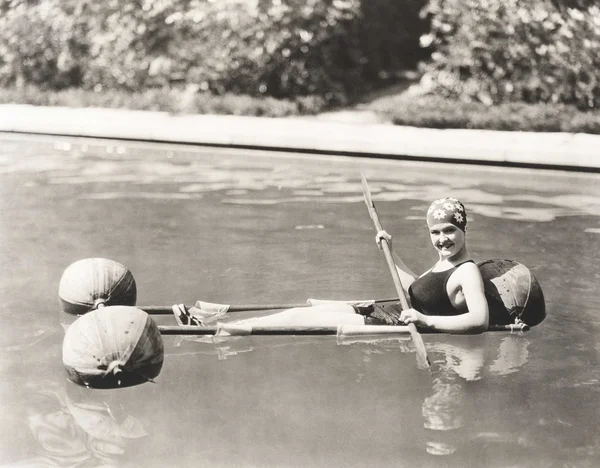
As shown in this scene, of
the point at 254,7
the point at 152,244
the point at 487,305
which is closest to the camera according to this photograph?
the point at 487,305

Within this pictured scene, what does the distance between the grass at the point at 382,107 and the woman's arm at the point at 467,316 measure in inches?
333

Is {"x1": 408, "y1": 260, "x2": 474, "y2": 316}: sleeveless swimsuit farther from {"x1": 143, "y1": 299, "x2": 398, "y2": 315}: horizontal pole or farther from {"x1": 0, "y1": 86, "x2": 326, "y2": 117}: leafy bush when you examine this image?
{"x1": 0, "y1": 86, "x2": 326, "y2": 117}: leafy bush

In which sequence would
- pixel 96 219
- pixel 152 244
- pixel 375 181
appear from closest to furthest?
pixel 152 244 → pixel 96 219 → pixel 375 181

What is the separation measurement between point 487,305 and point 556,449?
146 cm

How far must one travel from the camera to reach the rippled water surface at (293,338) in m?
4.93

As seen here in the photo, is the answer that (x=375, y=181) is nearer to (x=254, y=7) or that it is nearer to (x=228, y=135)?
(x=228, y=135)

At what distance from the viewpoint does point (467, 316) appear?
598 centimetres

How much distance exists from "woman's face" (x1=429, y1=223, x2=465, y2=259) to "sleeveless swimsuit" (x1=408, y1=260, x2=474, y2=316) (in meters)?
0.11

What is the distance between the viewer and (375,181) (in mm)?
11766

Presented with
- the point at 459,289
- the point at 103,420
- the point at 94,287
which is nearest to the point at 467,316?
the point at 459,289

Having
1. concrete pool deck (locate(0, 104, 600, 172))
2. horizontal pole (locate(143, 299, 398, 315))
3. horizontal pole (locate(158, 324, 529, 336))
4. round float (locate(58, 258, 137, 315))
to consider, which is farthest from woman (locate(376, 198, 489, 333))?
concrete pool deck (locate(0, 104, 600, 172))

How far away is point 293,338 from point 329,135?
24.2 ft

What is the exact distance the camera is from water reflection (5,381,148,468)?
472 cm

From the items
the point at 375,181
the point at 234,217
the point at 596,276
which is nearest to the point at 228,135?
the point at 375,181
